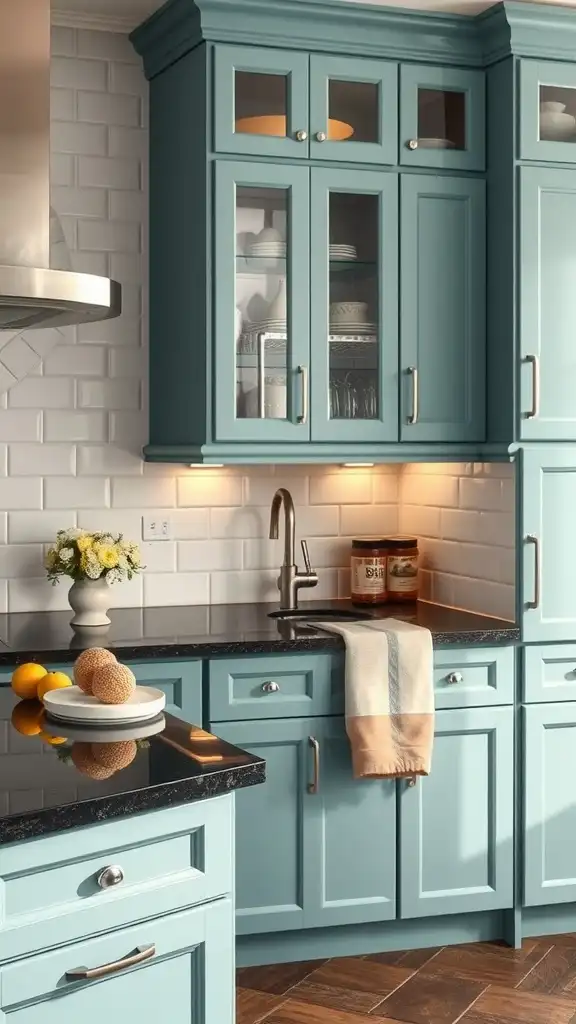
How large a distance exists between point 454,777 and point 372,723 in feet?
1.19

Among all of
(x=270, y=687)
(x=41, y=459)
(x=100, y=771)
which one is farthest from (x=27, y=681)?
(x=41, y=459)

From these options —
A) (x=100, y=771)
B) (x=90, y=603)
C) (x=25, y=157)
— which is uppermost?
(x=25, y=157)

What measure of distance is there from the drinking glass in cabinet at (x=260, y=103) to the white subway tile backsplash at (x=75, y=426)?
0.98 m

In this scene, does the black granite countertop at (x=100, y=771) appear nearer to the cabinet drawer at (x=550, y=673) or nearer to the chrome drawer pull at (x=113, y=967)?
the chrome drawer pull at (x=113, y=967)

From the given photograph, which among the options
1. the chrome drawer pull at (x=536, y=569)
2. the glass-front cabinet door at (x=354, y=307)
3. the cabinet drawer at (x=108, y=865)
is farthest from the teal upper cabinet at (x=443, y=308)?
the cabinet drawer at (x=108, y=865)

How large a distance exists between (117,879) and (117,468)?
2.21 m

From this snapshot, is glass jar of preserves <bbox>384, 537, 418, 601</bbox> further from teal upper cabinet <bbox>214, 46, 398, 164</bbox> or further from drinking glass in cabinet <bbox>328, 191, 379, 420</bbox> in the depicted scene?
teal upper cabinet <bbox>214, 46, 398, 164</bbox>

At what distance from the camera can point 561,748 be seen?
379 centimetres

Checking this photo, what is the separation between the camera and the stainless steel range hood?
2.63 metres

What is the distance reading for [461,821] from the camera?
371cm

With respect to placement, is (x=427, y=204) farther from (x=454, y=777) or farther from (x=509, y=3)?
(x=454, y=777)

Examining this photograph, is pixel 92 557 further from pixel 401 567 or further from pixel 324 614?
pixel 401 567

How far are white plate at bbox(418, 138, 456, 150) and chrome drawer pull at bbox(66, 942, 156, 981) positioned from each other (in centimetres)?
262

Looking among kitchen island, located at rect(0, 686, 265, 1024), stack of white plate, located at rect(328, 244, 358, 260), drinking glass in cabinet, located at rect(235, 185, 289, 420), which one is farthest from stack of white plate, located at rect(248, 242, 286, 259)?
kitchen island, located at rect(0, 686, 265, 1024)
